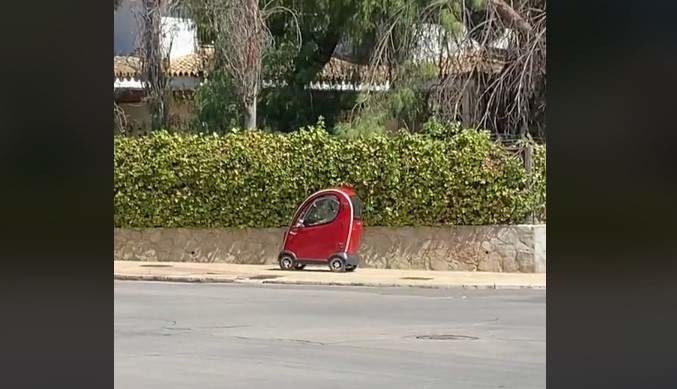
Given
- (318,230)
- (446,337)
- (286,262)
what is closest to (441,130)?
(318,230)

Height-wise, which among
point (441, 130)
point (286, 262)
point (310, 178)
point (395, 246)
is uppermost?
point (441, 130)

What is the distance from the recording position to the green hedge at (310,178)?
21.5m

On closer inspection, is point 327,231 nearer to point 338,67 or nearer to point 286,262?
point 286,262

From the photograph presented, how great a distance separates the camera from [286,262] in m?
21.9

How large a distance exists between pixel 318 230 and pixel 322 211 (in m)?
0.36

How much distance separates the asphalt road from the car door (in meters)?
2.35

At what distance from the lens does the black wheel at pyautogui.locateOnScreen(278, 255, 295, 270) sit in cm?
2188

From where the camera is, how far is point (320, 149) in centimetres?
2238

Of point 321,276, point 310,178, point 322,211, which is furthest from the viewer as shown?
point 310,178

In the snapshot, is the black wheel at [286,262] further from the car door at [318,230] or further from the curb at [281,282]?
the curb at [281,282]

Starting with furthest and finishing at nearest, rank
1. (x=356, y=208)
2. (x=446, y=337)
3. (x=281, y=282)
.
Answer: (x=356, y=208)
(x=281, y=282)
(x=446, y=337)

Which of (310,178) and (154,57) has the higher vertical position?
(154,57)
